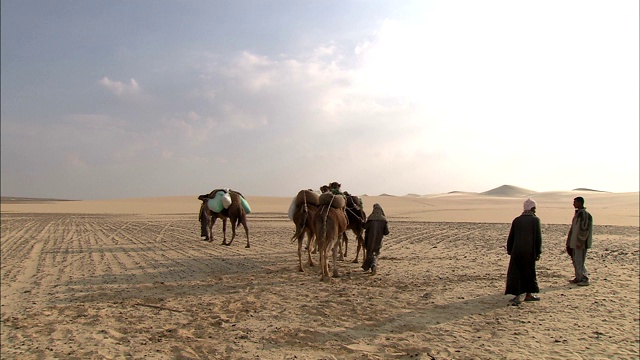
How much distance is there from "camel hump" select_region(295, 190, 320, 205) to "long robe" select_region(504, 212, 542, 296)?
4.94 m

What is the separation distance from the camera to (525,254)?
8.40 m

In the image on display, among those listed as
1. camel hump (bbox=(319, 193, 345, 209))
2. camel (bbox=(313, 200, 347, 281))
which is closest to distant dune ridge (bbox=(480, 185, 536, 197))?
camel hump (bbox=(319, 193, 345, 209))

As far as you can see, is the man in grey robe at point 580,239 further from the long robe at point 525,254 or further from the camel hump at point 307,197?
the camel hump at point 307,197

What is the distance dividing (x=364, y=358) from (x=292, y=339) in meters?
1.23

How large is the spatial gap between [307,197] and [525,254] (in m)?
5.39

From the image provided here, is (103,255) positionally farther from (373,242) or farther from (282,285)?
(373,242)

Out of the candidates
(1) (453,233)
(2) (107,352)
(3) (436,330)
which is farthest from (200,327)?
(1) (453,233)

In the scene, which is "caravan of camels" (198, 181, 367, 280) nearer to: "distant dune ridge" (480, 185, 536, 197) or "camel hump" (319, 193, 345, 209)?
"camel hump" (319, 193, 345, 209)

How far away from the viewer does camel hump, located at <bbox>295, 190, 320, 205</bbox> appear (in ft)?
38.2

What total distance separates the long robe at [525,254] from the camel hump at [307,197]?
494cm

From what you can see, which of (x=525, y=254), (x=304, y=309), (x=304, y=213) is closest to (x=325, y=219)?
(x=304, y=213)

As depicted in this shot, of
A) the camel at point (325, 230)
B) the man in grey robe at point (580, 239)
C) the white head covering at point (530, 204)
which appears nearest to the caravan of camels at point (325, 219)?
the camel at point (325, 230)

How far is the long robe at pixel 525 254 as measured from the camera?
8367 mm

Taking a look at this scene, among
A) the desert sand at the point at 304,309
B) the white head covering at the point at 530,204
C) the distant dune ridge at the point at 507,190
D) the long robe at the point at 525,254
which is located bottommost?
the desert sand at the point at 304,309
